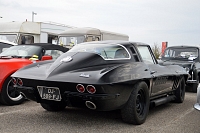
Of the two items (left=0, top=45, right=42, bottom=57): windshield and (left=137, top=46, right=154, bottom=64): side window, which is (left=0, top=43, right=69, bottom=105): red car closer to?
(left=0, top=45, right=42, bottom=57): windshield

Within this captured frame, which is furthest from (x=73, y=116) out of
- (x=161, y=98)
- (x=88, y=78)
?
(x=161, y=98)

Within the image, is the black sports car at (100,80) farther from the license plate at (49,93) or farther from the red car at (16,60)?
the red car at (16,60)

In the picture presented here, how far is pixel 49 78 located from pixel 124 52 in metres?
1.45

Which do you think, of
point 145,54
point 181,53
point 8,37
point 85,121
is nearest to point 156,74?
point 145,54

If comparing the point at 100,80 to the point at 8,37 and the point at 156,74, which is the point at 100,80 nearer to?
the point at 156,74

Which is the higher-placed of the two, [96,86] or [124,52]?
[124,52]

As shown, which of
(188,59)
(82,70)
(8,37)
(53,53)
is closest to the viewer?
(82,70)

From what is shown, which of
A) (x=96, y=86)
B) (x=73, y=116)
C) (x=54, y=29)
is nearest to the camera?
(x=96, y=86)

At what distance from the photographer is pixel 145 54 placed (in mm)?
5574

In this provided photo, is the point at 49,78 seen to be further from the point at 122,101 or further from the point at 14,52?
the point at 14,52

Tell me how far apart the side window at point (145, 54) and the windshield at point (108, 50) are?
1.56 feet

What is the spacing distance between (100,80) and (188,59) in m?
6.42

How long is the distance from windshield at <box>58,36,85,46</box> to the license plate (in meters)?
9.62

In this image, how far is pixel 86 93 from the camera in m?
4.06
